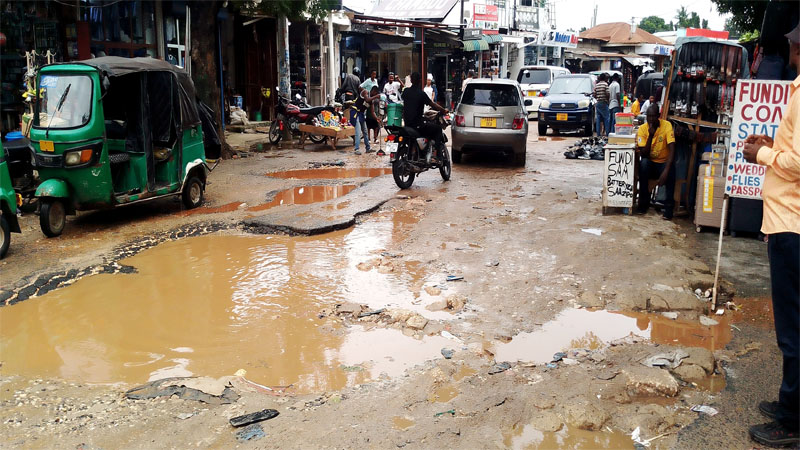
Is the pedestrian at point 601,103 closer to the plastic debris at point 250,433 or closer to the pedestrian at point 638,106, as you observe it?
the pedestrian at point 638,106

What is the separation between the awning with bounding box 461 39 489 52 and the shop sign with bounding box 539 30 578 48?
341 inches

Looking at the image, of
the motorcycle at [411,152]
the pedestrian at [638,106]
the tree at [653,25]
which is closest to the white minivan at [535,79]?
the pedestrian at [638,106]

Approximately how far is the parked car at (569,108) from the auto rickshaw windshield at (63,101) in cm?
1463

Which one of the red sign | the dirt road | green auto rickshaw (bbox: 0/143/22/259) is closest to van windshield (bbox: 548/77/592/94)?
the red sign

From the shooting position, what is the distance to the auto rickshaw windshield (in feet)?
26.2

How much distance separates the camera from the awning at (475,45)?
31.9m

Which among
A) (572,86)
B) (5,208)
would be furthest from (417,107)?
(572,86)

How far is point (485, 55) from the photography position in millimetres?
37156

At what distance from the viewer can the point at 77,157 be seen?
7852 mm

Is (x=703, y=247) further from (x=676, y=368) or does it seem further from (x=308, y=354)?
(x=308, y=354)

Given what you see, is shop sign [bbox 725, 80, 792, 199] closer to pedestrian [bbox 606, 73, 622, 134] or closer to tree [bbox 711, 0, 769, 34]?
tree [bbox 711, 0, 769, 34]

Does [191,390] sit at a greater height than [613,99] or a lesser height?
lesser

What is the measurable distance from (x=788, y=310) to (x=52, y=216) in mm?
7741

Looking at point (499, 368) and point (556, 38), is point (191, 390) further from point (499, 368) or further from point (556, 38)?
point (556, 38)
